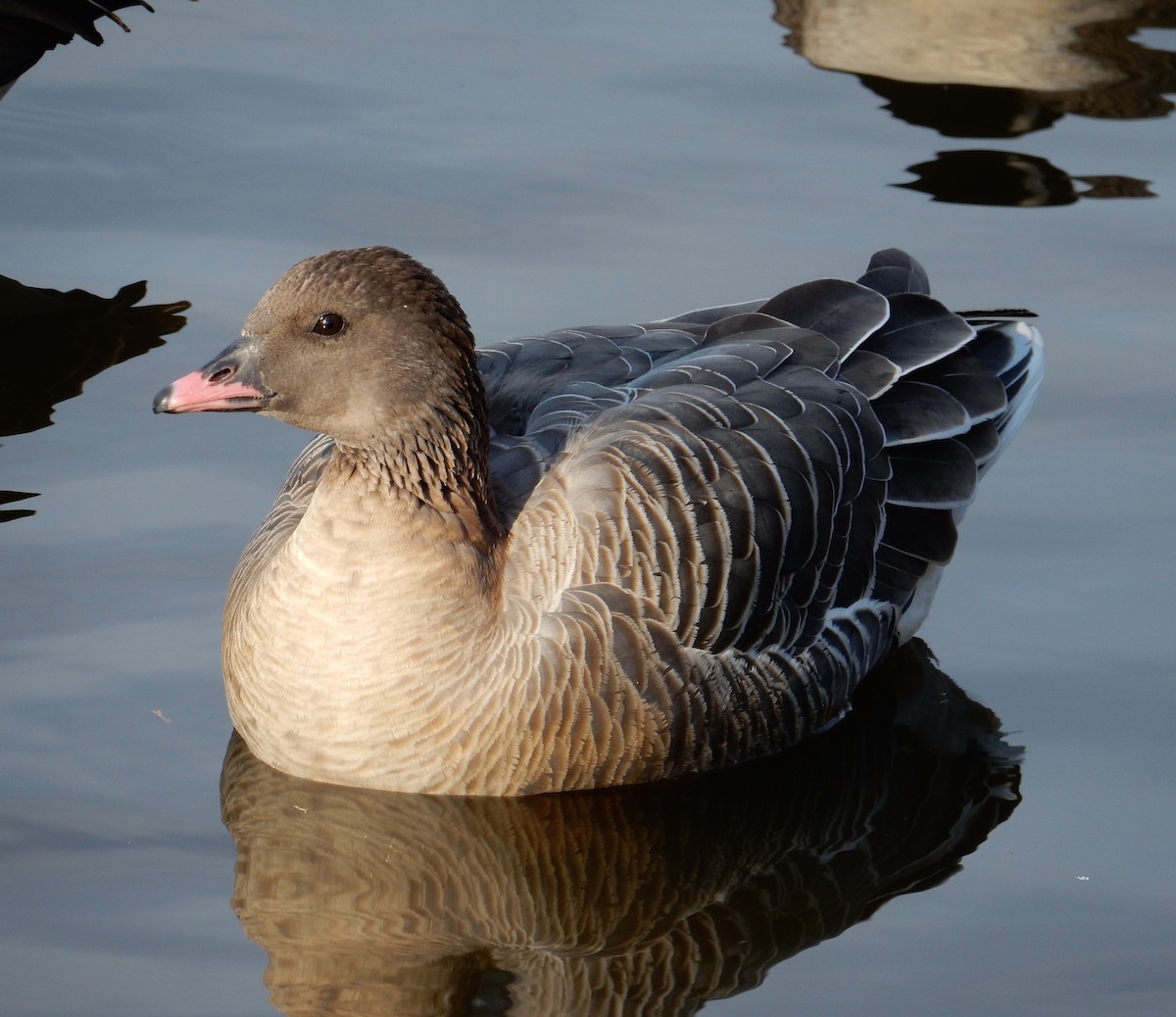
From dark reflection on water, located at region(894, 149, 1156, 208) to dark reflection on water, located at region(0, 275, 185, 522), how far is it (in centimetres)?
446

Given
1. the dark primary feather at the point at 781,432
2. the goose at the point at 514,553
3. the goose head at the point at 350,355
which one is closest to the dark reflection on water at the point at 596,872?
the goose at the point at 514,553

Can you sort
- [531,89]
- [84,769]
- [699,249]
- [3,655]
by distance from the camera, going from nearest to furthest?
[84,769], [3,655], [699,249], [531,89]

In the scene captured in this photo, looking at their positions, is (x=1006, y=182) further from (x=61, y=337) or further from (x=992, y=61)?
(x=61, y=337)

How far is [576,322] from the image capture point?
994 cm

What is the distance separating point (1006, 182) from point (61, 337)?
18.0ft

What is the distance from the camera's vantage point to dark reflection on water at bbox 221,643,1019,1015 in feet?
20.1

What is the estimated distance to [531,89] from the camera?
1249 cm

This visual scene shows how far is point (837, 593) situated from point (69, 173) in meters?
5.84

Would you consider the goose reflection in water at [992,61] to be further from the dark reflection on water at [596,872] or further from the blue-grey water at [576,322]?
the dark reflection on water at [596,872]

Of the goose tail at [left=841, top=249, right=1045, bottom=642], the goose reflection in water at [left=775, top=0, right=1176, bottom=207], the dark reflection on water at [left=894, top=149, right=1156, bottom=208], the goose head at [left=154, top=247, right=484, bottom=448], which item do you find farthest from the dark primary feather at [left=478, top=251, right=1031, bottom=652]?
the goose reflection in water at [left=775, top=0, right=1176, bottom=207]

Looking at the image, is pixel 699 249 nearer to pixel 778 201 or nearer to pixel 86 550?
pixel 778 201

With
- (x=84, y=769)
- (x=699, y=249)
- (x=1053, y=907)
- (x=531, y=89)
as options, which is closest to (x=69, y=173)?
(x=531, y=89)

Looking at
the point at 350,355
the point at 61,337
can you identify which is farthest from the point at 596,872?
the point at 61,337

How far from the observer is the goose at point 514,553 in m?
6.71
